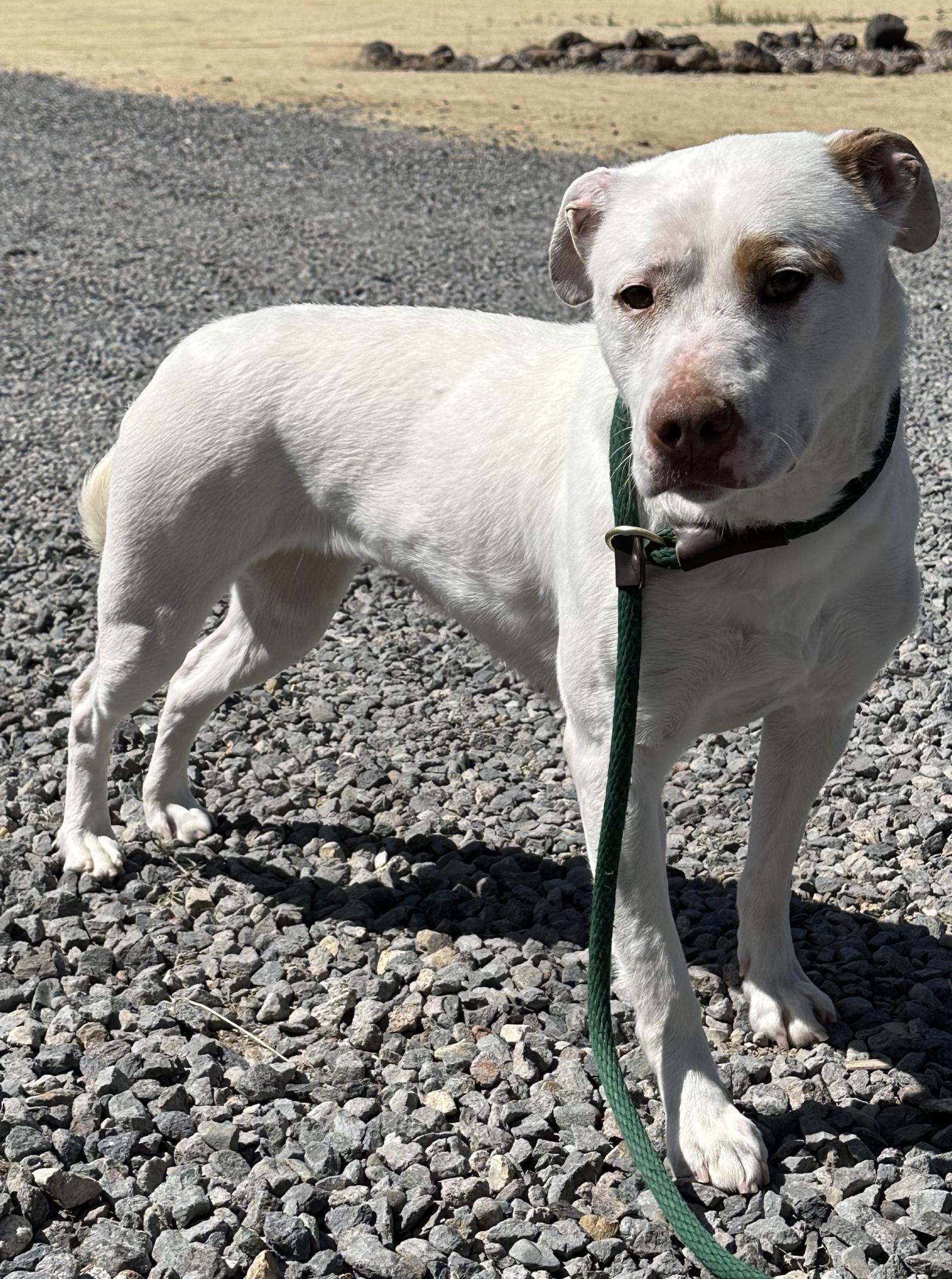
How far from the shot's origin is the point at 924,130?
57.8 ft

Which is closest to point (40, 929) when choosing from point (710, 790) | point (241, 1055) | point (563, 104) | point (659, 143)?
point (241, 1055)

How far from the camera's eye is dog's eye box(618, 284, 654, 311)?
2.22 meters

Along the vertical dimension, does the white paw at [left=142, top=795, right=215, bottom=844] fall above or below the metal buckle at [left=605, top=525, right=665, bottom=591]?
below

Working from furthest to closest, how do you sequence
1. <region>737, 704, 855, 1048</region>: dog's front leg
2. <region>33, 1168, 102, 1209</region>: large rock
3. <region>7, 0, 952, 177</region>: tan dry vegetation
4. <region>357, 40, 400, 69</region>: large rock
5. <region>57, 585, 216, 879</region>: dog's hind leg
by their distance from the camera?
<region>357, 40, 400, 69</region>: large rock, <region>7, 0, 952, 177</region>: tan dry vegetation, <region>57, 585, 216, 879</region>: dog's hind leg, <region>737, 704, 855, 1048</region>: dog's front leg, <region>33, 1168, 102, 1209</region>: large rock

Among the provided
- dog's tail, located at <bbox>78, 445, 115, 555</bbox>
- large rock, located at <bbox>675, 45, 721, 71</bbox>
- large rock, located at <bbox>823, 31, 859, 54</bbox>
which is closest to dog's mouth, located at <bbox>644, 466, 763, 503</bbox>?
dog's tail, located at <bbox>78, 445, 115, 555</bbox>

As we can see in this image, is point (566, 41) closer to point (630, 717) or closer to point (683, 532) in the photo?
point (683, 532)

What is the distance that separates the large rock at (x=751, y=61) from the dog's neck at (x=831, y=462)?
80.9 ft

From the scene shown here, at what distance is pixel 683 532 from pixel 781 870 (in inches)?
43.0

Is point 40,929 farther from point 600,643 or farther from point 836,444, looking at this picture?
point 836,444

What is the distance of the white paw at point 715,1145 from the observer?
8.67ft

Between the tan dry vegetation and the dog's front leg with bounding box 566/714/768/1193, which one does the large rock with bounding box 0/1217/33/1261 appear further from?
the tan dry vegetation

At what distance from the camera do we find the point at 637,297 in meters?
2.25

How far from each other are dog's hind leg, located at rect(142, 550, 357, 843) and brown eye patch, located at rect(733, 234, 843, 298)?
6.19 ft

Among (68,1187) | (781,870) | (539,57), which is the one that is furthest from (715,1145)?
(539,57)
